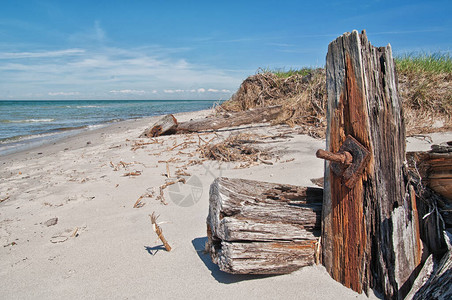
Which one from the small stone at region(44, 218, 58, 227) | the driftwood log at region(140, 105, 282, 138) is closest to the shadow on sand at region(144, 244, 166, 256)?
the small stone at region(44, 218, 58, 227)

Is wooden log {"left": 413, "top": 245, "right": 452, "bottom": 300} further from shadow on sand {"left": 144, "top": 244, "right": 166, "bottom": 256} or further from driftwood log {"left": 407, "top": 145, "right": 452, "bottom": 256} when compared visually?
shadow on sand {"left": 144, "top": 244, "right": 166, "bottom": 256}

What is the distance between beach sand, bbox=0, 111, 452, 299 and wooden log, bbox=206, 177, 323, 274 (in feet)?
0.56

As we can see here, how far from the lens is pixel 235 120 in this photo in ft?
28.8

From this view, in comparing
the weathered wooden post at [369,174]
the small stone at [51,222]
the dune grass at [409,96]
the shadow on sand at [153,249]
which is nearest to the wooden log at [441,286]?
the weathered wooden post at [369,174]

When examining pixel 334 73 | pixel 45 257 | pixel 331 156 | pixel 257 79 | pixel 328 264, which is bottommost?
pixel 45 257

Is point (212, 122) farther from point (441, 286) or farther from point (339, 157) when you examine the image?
point (441, 286)

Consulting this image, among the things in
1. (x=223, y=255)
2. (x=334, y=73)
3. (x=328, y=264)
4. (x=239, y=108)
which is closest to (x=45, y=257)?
(x=223, y=255)

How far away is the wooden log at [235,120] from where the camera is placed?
28.4 ft

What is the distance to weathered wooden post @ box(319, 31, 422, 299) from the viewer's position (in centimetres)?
179

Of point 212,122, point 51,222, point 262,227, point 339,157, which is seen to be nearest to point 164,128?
point 212,122

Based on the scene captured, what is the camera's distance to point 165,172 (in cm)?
504

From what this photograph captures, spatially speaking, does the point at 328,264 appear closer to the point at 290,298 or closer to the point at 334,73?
the point at 290,298

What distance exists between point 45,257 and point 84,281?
662mm

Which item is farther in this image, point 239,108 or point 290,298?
point 239,108
